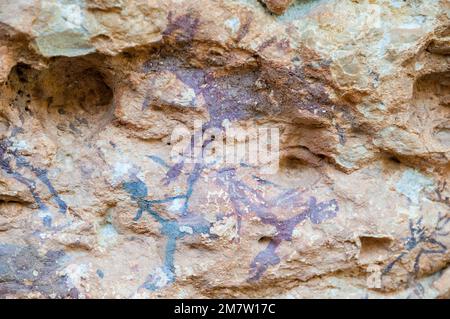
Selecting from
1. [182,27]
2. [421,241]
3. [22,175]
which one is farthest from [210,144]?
[421,241]

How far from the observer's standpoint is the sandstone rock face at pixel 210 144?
141cm

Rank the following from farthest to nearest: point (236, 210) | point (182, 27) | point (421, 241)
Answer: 1. point (421, 241)
2. point (236, 210)
3. point (182, 27)

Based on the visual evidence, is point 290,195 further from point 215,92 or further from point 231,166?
point 215,92

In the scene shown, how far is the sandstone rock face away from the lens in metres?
1.41

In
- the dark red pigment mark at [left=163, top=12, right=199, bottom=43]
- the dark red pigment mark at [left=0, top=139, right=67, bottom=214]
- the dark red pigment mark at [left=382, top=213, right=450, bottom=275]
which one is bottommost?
the dark red pigment mark at [left=382, top=213, right=450, bottom=275]

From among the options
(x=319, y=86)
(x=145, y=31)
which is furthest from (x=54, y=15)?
(x=319, y=86)

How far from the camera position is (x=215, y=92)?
149cm

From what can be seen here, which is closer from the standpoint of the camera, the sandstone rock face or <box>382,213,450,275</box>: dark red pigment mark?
the sandstone rock face

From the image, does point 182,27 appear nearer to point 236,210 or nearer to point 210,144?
point 210,144

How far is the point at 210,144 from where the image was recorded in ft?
4.98

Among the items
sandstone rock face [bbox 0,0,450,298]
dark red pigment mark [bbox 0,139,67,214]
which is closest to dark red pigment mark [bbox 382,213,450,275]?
sandstone rock face [bbox 0,0,450,298]

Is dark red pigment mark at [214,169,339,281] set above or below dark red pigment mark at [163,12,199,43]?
below

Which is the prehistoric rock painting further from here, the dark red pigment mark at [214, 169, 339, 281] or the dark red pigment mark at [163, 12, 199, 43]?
the dark red pigment mark at [163, 12, 199, 43]

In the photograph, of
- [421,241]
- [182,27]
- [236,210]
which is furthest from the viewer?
[421,241]
